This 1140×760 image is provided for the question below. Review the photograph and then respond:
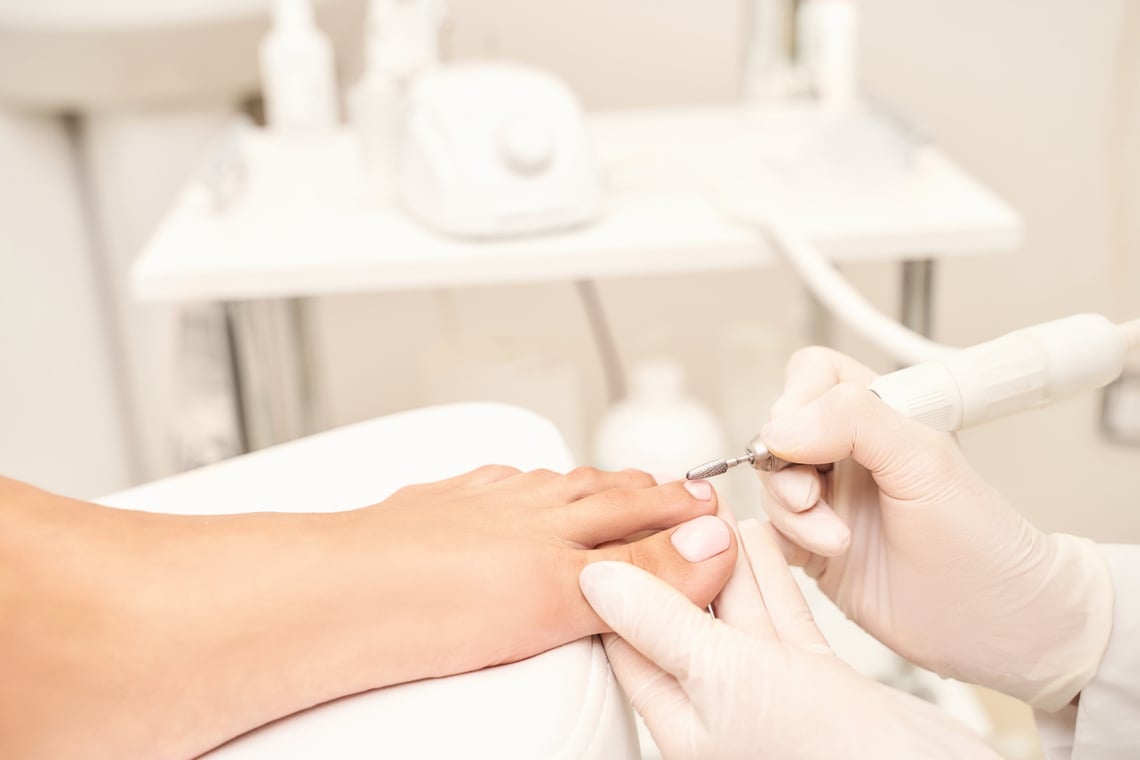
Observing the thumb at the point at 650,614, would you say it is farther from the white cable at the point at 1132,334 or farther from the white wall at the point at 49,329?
the white wall at the point at 49,329

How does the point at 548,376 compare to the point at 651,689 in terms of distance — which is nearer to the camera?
the point at 651,689

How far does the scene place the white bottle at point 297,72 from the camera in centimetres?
101

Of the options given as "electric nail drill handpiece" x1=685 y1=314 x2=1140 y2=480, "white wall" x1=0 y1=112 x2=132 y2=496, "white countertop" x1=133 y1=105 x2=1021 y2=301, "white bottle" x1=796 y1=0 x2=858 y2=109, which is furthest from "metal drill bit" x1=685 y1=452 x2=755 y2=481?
"white wall" x1=0 y1=112 x2=132 y2=496

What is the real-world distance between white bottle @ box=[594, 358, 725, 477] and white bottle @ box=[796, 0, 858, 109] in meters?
0.32

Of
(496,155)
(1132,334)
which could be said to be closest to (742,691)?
(1132,334)

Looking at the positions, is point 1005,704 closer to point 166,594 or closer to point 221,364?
point 166,594

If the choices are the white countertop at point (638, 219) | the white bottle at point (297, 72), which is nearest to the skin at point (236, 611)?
the white countertop at point (638, 219)

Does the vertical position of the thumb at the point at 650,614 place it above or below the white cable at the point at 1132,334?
below

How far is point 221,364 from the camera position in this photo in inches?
39.5

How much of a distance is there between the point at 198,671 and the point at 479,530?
0.15m

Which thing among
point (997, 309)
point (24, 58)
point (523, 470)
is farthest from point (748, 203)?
point (24, 58)

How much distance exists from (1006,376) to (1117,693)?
0.18 meters

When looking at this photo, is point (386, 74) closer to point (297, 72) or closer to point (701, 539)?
point (297, 72)

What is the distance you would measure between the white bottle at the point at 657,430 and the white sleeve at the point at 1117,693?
0.46 meters
